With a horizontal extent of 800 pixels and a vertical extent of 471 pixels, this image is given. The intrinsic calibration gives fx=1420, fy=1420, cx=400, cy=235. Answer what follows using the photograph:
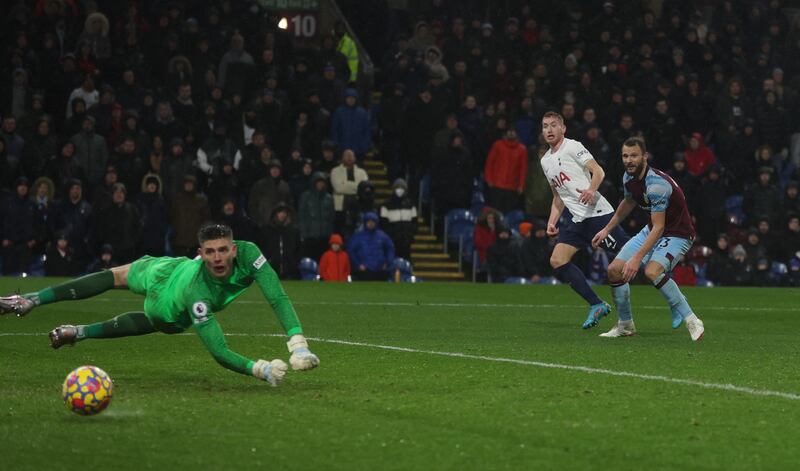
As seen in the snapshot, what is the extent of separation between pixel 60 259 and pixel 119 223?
1214 mm

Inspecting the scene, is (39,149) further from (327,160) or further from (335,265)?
(335,265)

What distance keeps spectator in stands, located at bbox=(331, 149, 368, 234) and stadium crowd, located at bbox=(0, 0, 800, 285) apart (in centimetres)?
4

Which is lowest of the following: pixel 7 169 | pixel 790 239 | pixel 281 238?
pixel 790 239

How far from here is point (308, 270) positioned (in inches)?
974

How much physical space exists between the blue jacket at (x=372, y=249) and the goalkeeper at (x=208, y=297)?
14131 mm

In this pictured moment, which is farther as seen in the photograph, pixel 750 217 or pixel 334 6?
pixel 334 6

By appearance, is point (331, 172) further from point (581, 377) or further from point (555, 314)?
point (581, 377)

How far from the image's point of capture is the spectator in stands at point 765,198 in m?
26.2

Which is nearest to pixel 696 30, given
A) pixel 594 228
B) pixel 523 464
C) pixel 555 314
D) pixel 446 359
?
pixel 555 314

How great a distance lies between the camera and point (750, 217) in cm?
2648

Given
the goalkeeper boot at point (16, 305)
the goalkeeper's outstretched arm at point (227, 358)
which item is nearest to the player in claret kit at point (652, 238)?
the goalkeeper's outstretched arm at point (227, 358)

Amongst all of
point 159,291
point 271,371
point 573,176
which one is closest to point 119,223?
point 573,176

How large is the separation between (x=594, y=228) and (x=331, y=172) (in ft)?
36.5

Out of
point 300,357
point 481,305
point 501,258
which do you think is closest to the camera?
point 300,357
